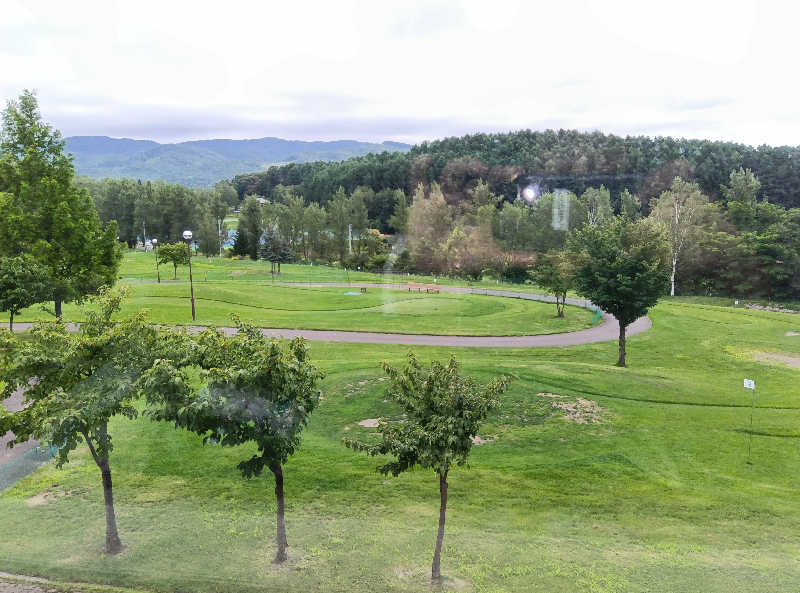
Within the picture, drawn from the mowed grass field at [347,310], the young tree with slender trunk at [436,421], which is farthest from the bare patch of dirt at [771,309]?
the young tree with slender trunk at [436,421]

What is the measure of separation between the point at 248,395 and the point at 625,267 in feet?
86.6

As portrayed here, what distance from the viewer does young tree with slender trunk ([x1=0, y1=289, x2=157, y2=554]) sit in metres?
12.5

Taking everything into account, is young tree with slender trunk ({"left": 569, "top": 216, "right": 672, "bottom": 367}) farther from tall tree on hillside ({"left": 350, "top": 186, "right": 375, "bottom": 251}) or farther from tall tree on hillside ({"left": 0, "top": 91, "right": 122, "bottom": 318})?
tall tree on hillside ({"left": 350, "top": 186, "right": 375, "bottom": 251})

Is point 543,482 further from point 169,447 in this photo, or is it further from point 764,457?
point 169,447

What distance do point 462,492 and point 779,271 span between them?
228ft

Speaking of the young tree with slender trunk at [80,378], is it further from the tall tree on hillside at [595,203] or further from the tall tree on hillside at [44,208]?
the tall tree on hillside at [595,203]

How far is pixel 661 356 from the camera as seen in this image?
37844mm

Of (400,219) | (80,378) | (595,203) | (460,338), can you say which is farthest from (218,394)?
(400,219)

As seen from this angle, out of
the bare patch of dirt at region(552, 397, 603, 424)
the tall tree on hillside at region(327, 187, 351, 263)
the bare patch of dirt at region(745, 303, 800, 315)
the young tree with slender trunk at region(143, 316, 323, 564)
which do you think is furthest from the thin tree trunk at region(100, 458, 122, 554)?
the tall tree on hillside at region(327, 187, 351, 263)

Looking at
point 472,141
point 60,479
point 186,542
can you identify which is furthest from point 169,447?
point 472,141

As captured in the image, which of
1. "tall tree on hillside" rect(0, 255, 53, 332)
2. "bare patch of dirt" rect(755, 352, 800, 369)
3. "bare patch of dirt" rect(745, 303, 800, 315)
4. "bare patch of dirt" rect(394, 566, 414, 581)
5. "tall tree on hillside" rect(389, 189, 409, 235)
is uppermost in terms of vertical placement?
"tall tree on hillside" rect(389, 189, 409, 235)

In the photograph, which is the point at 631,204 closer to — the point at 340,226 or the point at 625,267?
the point at 340,226

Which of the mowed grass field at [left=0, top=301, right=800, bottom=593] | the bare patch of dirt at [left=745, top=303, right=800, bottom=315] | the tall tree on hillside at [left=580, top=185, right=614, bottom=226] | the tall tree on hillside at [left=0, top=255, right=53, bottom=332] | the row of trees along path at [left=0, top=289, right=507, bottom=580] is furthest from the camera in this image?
the tall tree on hillside at [left=580, top=185, right=614, bottom=226]

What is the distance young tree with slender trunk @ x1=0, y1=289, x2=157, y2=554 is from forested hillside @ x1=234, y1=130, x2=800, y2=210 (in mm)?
112216
